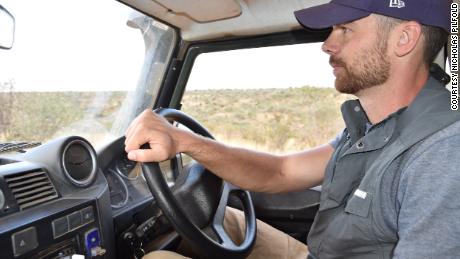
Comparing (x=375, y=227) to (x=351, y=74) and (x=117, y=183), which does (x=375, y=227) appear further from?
(x=117, y=183)

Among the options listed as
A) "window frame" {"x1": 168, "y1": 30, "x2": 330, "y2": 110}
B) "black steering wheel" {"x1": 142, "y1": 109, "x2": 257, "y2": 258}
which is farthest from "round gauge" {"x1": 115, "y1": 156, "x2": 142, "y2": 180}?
"window frame" {"x1": 168, "y1": 30, "x2": 330, "y2": 110}

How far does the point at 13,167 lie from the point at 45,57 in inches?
36.0

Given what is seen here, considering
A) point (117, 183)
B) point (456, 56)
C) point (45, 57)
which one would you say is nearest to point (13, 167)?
point (117, 183)

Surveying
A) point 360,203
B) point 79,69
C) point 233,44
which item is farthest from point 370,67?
point 79,69

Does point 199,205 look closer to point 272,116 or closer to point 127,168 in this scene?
point 127,168

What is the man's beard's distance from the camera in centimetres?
138

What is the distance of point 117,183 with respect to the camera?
5.94ft

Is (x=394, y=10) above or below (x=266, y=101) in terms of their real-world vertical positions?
above

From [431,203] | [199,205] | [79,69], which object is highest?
[79,69]

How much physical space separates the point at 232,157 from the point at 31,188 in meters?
0.74

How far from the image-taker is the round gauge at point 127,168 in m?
1.84

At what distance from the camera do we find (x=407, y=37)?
137 centimetres

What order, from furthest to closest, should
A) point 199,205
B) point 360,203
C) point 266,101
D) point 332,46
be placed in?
point 266,101, point 199,205, point 332,46, point 360,203

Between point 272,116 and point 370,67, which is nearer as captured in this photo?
point 370,67
